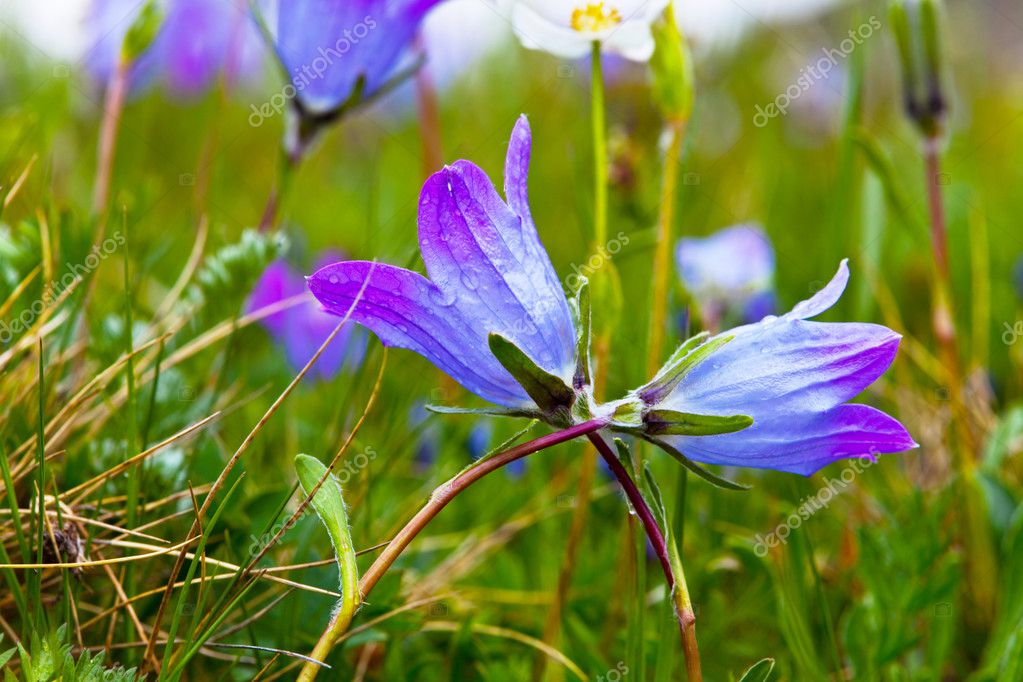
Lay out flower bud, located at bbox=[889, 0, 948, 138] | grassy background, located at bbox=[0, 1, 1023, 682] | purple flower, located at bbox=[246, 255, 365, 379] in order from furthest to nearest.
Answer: purple flower, located at bbox=[246, 255, 365, 379] → flower bud, located at bbox=[889, 0, 948, 138] → grassy background, located at bbox=[0, 1, 1023, 682]

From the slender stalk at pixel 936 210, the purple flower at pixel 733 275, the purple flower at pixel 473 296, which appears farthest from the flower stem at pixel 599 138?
the purple flower at pixel 733 275

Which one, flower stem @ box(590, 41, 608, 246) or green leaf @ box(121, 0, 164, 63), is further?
green leaf @ box(121, 0, 164, 63)

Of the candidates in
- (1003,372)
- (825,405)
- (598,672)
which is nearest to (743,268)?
(1003,372)

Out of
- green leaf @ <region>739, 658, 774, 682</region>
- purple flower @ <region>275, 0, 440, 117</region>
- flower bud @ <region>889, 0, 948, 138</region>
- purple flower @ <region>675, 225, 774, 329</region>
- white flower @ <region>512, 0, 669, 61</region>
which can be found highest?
purple flower @ <region>275, 0, 440, 117</region>

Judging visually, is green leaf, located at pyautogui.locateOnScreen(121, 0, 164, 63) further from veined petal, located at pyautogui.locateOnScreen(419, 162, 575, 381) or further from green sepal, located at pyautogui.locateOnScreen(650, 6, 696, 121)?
A: veined petal, located at pyautogui.locateOnScreen(419, 162, 575, 381)

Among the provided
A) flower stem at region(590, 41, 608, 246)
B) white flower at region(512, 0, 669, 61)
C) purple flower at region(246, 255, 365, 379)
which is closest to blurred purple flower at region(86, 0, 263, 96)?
purple flower at region(246, 255, 365, 379)

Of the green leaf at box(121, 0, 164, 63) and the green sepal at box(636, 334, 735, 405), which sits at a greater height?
the green leaf at box(121, 0, 164, 63)

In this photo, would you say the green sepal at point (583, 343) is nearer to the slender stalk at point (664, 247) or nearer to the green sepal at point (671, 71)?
the slender stalk at point (664, 247)
